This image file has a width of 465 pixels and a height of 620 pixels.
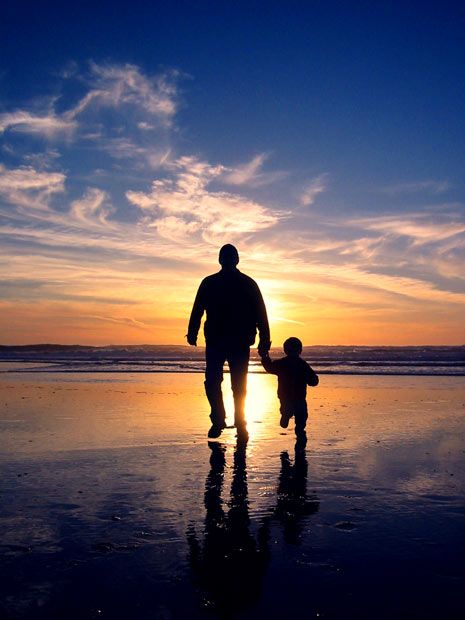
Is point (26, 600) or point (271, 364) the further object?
point (271, 364)

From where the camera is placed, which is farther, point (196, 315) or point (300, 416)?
point (300, 416)

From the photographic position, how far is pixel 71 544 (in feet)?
11.6

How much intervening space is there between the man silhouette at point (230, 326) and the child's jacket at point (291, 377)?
2.11ft

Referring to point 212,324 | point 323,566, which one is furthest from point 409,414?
point 323,566

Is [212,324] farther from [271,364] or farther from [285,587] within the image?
[285,587]

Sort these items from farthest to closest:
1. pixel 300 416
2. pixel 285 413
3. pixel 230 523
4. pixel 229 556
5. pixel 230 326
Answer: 1. pixel 285 413
2. pixel 300 416
3. pixel 230 326
4. pixel 230 523
5. pixel 229 556

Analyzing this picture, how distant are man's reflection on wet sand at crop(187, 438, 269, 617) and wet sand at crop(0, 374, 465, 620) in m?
0.01

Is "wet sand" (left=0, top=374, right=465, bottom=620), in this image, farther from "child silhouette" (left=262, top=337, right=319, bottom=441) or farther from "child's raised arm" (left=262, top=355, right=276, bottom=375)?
"child's raised arm" (left=262, top=355, right=276, bottom=375)

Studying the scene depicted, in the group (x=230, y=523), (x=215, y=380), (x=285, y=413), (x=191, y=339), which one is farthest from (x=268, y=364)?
(x=230, y=523)

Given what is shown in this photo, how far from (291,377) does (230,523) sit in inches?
161

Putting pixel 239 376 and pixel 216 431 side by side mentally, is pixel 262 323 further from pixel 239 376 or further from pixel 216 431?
pixel 216 431

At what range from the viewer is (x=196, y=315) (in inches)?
298

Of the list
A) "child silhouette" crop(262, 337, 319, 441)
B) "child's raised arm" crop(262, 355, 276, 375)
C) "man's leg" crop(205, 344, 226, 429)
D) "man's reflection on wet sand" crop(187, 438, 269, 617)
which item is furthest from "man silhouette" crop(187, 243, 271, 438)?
"man's reflection on wet sand" crop(187, 438, 269, 617)

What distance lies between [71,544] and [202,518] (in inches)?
37.8
